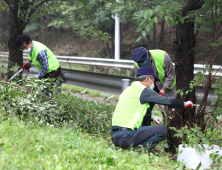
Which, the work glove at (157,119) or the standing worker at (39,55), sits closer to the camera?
the work glove at (157,119)

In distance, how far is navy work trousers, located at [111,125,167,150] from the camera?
140 inches

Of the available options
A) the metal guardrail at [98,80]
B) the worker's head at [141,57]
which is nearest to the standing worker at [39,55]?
the metal guardrail at [98,80]

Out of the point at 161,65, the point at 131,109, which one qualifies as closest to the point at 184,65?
the point at 161,65

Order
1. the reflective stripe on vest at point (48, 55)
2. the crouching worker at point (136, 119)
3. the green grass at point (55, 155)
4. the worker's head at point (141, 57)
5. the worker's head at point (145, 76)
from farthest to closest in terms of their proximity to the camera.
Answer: the reflective stripe on vest at point (48, 55)
the worker's head at point (141, 57)
the worker's head at point (145, 76)
the crouching worker at point (136, 119)
the green grass at point (55, 155)

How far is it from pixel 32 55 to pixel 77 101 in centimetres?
144

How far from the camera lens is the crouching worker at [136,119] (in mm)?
3531

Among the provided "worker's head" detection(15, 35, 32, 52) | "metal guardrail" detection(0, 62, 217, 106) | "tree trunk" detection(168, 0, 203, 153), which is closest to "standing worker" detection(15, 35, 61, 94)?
"worker's head" detection(15, 35, 32, 52)

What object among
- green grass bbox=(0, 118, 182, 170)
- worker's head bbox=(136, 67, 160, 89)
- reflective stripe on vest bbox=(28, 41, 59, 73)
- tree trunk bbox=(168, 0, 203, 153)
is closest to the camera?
green grass bbox=(0, 118, 182, 170)

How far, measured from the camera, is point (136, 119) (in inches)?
141

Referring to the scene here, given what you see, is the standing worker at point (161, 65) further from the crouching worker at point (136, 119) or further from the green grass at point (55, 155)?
the green grass at point (55, 155)

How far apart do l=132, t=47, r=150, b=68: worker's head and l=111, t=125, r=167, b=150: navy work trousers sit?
1.09 metres

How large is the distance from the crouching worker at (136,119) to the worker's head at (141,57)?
17.8 inches

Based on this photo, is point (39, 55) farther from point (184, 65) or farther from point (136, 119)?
point (184, 65)

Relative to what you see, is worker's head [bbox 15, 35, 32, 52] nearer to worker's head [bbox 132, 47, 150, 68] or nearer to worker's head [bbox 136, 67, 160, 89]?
worker's head [bbox 132, 47, 150, 68]
